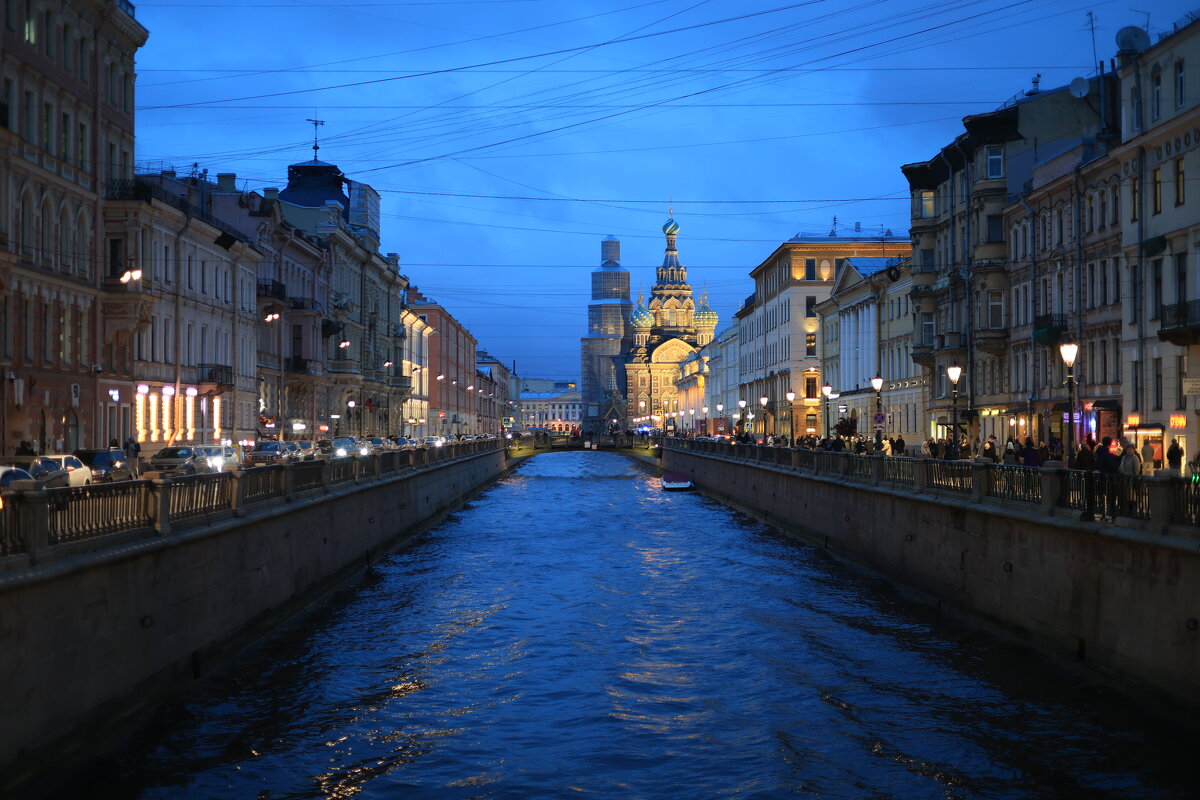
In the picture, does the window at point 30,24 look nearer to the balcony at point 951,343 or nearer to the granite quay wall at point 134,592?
the granite quay wall at point 134,592

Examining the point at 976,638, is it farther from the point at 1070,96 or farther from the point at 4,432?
the point at 1070,96

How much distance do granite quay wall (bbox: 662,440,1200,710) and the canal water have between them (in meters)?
0.64

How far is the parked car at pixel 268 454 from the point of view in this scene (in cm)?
4788

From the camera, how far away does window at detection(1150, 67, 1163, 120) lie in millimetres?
37312

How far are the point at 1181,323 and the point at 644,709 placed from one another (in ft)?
73.6

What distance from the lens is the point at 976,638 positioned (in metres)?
24.4

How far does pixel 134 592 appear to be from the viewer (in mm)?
17828

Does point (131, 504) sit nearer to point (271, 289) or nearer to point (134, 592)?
point (134, 592)

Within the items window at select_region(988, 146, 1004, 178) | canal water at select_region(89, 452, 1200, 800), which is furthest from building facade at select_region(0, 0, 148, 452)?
window at select_region(988, 146, 1004, 178)

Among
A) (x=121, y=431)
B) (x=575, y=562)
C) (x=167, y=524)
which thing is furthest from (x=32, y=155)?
(x=167, y=524)

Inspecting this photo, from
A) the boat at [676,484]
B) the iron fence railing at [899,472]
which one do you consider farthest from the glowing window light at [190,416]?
the iron fence railing at [899,472]

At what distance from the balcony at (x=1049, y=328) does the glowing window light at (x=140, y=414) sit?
3418 cm

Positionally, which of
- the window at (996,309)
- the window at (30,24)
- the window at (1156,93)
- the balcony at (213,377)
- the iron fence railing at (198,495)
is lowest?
the iron fence railing at (198,495)

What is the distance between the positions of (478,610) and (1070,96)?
1512 inches
